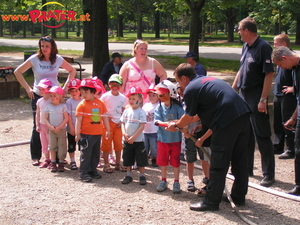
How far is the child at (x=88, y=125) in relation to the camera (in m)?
5.89

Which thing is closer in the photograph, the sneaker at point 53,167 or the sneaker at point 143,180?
the sneaker at point 143,180

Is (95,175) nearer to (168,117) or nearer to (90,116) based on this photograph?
(90,116)

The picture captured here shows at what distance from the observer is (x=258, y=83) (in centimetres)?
567

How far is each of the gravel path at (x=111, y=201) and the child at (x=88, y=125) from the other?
0.79 feet

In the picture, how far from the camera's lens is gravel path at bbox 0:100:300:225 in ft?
15.0

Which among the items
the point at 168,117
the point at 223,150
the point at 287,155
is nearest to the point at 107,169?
the point at 168,117

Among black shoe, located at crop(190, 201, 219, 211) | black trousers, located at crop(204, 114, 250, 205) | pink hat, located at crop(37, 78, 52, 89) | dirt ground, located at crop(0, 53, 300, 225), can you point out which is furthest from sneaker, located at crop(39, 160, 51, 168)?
black trousers, located at crop(204, 114, 250, 205)

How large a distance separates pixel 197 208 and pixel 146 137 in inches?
83.6

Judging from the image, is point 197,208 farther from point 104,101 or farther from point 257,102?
point 104,101

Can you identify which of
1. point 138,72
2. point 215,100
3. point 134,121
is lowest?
point 134,121

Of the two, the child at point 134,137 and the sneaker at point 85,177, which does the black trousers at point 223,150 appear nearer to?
the child at point 134,137

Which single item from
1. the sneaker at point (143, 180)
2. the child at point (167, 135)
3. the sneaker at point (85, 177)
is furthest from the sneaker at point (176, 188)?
the sneaker at point (85, 177)

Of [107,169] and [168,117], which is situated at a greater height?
[168,117]

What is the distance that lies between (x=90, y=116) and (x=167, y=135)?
1.17 meters
